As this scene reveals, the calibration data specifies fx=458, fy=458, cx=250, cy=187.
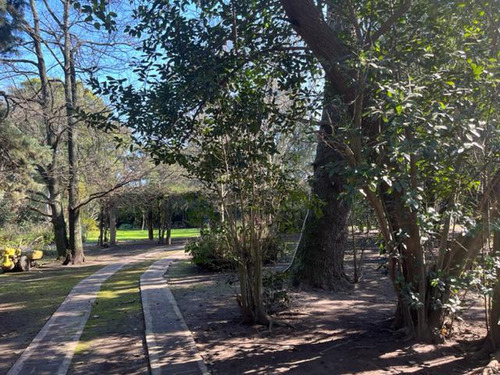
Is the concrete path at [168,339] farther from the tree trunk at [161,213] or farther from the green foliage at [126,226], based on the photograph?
the green foliage at [126,226]

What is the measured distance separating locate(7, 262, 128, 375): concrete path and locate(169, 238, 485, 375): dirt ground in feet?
5.43

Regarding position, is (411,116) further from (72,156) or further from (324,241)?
(72,156)

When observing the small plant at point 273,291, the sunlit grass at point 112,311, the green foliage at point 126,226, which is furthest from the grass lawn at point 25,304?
the green foliage at point 126,226

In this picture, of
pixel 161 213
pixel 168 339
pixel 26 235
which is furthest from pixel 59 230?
pixel 168 339

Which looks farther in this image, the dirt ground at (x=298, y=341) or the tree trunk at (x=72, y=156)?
the tree trunk at (x=72, y=156)

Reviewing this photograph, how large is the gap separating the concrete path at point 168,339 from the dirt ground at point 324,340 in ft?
0.48

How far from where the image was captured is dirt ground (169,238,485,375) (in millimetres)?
4812

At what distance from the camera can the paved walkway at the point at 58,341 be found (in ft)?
17.1

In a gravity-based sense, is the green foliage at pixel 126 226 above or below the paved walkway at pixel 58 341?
above

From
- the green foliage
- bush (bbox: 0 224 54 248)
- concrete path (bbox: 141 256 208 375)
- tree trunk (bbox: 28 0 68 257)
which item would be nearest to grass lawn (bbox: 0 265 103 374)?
concrete path (bbox: 141 256 208 375)

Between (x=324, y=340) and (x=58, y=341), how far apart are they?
3.64m

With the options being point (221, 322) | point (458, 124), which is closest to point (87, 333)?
point (221, 322)

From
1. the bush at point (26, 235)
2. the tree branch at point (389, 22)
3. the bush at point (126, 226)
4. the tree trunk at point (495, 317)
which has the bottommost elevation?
the tree trunk at point (495, 317)

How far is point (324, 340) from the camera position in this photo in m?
5.81
